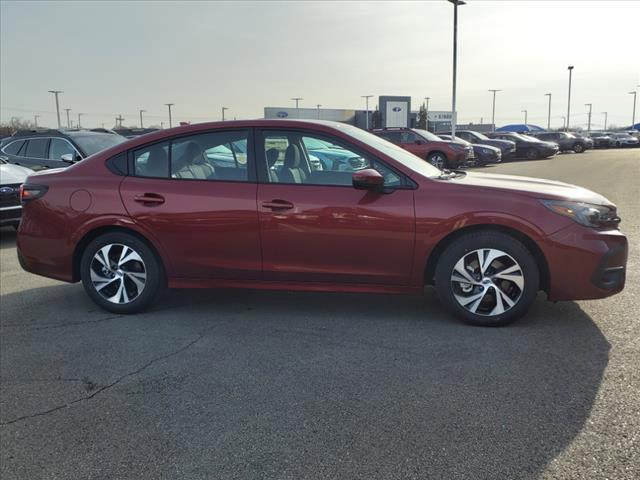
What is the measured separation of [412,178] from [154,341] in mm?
2330

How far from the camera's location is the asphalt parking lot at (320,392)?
2658 millimetres

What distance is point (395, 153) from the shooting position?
4.75 meters

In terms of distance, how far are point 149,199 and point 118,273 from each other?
28.0 inches

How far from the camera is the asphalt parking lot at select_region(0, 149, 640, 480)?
8.72 feet

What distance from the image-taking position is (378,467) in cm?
258

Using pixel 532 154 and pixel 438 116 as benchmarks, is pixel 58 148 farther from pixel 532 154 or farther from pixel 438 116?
pixel 438 116

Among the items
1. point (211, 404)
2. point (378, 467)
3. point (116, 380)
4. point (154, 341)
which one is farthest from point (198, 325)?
point (378, 467)

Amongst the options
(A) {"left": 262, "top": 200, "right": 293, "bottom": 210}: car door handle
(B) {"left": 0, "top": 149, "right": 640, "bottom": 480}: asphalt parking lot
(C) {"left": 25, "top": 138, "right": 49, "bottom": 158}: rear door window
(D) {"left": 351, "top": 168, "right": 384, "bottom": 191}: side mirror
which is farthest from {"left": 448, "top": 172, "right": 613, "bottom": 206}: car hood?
(C) {"left": 25, "top": 138, "right": 49, "bottom": 158}: rear door window

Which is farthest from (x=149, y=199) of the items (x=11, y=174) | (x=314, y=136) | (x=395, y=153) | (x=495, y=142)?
(x=495, y=142)

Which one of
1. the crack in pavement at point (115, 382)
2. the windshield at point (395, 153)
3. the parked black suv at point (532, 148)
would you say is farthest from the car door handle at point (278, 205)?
the parked black suv at point (532, 148)

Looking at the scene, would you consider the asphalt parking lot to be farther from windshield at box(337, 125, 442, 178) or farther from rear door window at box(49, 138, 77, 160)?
rear door window at box(49, 138, 77, 160)

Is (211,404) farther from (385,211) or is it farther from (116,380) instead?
(385,211)

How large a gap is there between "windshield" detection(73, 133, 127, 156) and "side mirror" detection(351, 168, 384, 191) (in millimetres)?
7235

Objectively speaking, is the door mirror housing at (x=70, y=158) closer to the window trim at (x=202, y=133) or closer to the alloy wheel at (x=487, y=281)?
the window trim at (x=202, y=133)
